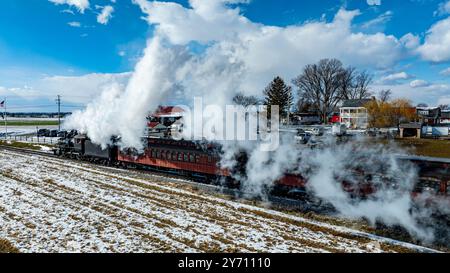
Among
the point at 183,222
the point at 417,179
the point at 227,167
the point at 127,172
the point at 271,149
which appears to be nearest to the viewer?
the point at 417,179

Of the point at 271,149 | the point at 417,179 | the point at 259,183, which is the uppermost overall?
the point at 271,149

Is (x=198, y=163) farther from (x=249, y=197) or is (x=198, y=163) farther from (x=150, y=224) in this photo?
(x=150, y=224)

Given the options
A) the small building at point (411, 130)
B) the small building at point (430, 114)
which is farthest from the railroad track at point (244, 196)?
the small building at point (430, 114)

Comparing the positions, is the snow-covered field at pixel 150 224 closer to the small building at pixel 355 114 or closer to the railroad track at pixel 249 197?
the railroad track at pixel 249 197

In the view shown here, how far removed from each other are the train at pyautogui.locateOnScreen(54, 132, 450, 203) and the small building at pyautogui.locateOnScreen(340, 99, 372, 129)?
51.4m

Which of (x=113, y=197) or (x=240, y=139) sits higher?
(x=240, y=139)

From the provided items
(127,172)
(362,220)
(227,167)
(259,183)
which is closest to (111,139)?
(127,172)

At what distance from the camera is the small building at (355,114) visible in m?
63.0

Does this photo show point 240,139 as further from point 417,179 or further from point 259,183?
point 417,179

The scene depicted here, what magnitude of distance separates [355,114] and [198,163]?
61266 millimetres

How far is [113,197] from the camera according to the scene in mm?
15039

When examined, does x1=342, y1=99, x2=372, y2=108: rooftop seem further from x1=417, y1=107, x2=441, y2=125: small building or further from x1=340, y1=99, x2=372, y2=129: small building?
x1=417, y1=107, x2=441, y2=125: small building
